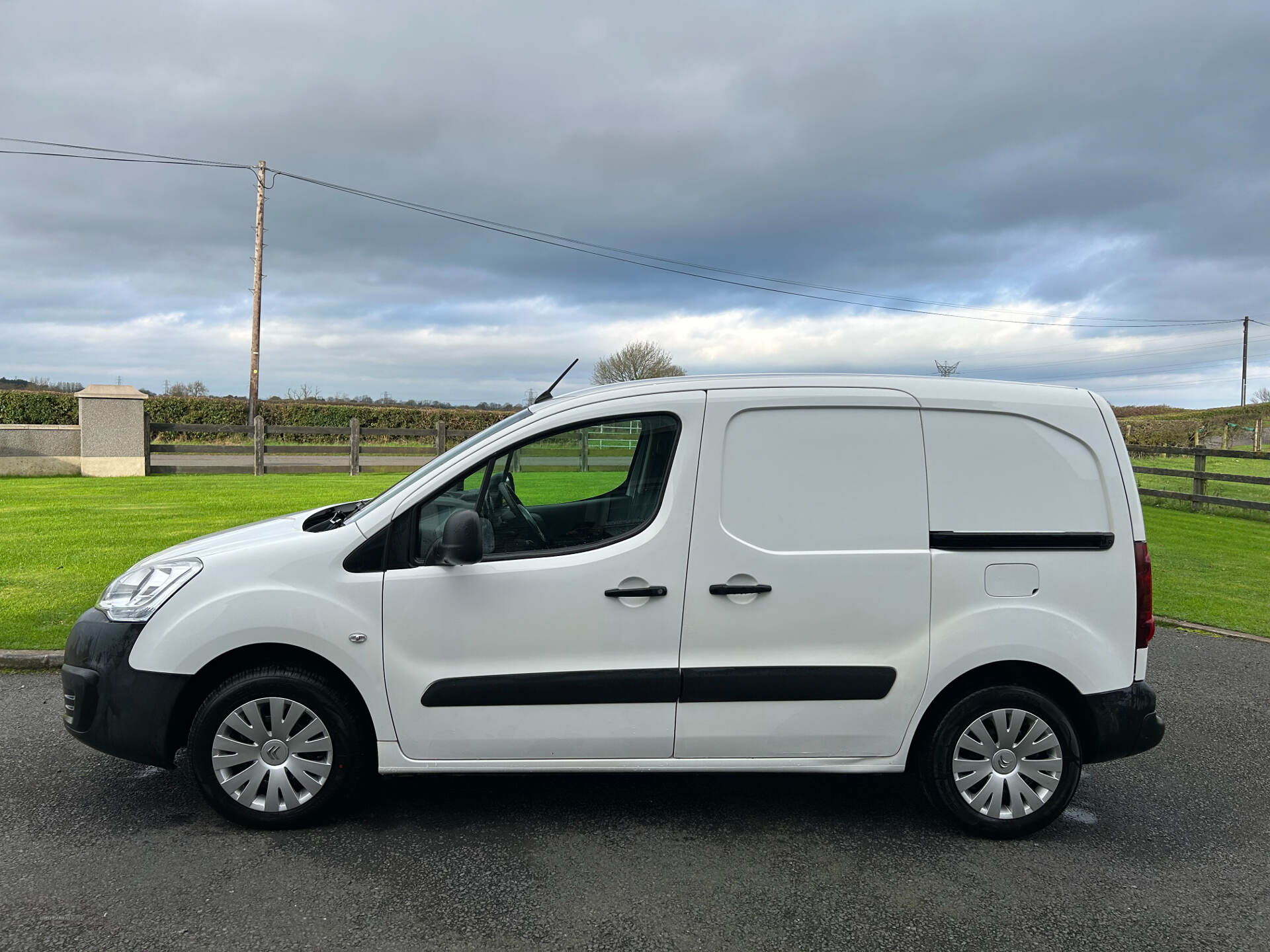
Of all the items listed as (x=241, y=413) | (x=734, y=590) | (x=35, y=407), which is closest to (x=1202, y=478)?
(x=734, y=590)

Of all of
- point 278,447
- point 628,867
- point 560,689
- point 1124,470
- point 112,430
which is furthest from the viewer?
point 278,447

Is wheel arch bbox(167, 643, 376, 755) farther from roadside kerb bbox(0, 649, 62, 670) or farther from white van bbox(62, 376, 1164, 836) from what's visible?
roadside kerb bbox(0, 649, 62, 670)

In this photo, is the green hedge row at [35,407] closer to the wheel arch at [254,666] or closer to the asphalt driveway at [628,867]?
the asphalt driveway at [628,867]

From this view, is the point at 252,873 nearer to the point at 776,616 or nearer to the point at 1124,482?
the point at 776,616

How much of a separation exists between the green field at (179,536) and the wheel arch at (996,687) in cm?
168

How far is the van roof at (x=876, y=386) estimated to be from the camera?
3.85 metres

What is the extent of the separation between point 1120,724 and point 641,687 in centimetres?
205

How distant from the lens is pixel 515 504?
388 centimetres

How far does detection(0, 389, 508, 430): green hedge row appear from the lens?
102ft

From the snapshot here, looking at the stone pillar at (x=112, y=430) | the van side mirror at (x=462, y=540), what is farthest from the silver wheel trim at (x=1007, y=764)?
the stone pillar at (x=112, y=430)

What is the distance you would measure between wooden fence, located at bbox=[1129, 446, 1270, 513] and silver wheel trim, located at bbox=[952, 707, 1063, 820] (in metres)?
14.3

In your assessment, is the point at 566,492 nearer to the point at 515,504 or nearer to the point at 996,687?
the point at 515,504

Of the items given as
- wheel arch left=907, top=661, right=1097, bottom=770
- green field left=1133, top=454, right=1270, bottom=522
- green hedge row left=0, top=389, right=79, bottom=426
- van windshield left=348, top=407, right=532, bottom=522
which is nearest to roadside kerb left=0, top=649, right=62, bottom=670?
van windshield left=348, top=407, right=532, bottom=522

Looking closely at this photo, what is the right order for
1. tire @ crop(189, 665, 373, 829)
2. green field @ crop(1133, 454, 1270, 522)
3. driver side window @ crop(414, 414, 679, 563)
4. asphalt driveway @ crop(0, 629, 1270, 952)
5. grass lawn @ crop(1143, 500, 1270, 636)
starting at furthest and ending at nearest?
green field @ crop(1133, 454, 1270, 522) → grass lawn @ crop(1143, 500, 1270, 636) → driver side window @ crop(414, 414, 679, 563) → tire @ crop(189, 665, 373, 829) → asphalt driveway @ crop(0, 629, 1270, 952)
